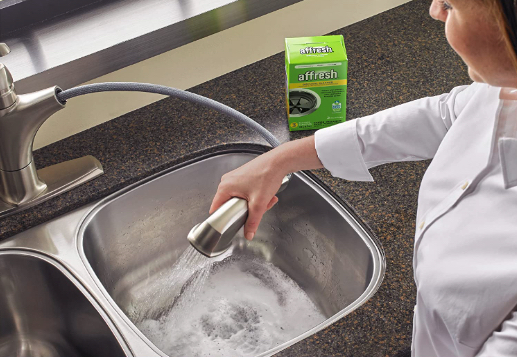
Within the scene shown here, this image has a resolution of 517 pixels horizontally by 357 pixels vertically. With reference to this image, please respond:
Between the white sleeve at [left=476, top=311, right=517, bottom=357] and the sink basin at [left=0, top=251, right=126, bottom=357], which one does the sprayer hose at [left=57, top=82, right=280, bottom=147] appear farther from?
the white sleeve at [left=476, top=311, right=517, bottom=357]

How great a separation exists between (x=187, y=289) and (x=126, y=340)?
0.31 m

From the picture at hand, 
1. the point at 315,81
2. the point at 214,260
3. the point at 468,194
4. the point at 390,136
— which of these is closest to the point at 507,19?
the point at 468,194

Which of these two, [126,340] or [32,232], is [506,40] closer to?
[126,340]

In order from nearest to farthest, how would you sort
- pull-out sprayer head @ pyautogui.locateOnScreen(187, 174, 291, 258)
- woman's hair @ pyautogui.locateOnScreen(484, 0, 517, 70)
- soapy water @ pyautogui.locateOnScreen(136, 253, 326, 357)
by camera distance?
woman's hair @ pyautogui.locateOnScreen(484, 0, 517, 70) < pull-out sprayer head @ pyautogui.locateOnScreen(187, 174, 291, 258) < soapy water @ pyautogui.locateOnScreen(136, 253, 326, 357)

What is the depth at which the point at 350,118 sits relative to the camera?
3.65 ft

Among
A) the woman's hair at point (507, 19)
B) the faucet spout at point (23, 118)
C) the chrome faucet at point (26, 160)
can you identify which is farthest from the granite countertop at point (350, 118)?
the woman's hair at point (507, 19)

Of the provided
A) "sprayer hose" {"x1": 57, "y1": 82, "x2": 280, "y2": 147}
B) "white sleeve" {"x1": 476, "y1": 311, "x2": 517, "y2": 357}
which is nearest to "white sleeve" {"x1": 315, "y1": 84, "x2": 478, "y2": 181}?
"sprayer hose" {"x1": 57, "y1": 82, "x2": 280, "y2": 147}

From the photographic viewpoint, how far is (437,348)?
2.20ft

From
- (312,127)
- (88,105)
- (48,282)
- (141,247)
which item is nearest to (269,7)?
(312,127)

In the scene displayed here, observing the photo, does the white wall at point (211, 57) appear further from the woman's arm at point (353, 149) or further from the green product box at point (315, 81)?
the woman's arm at point (353, 149)

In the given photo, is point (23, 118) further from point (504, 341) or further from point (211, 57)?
point (504, 341)

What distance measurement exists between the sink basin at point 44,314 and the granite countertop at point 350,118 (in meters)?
0.08

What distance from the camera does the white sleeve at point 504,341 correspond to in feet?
1.78

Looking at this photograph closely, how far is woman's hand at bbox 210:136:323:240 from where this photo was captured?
789 millimetres
